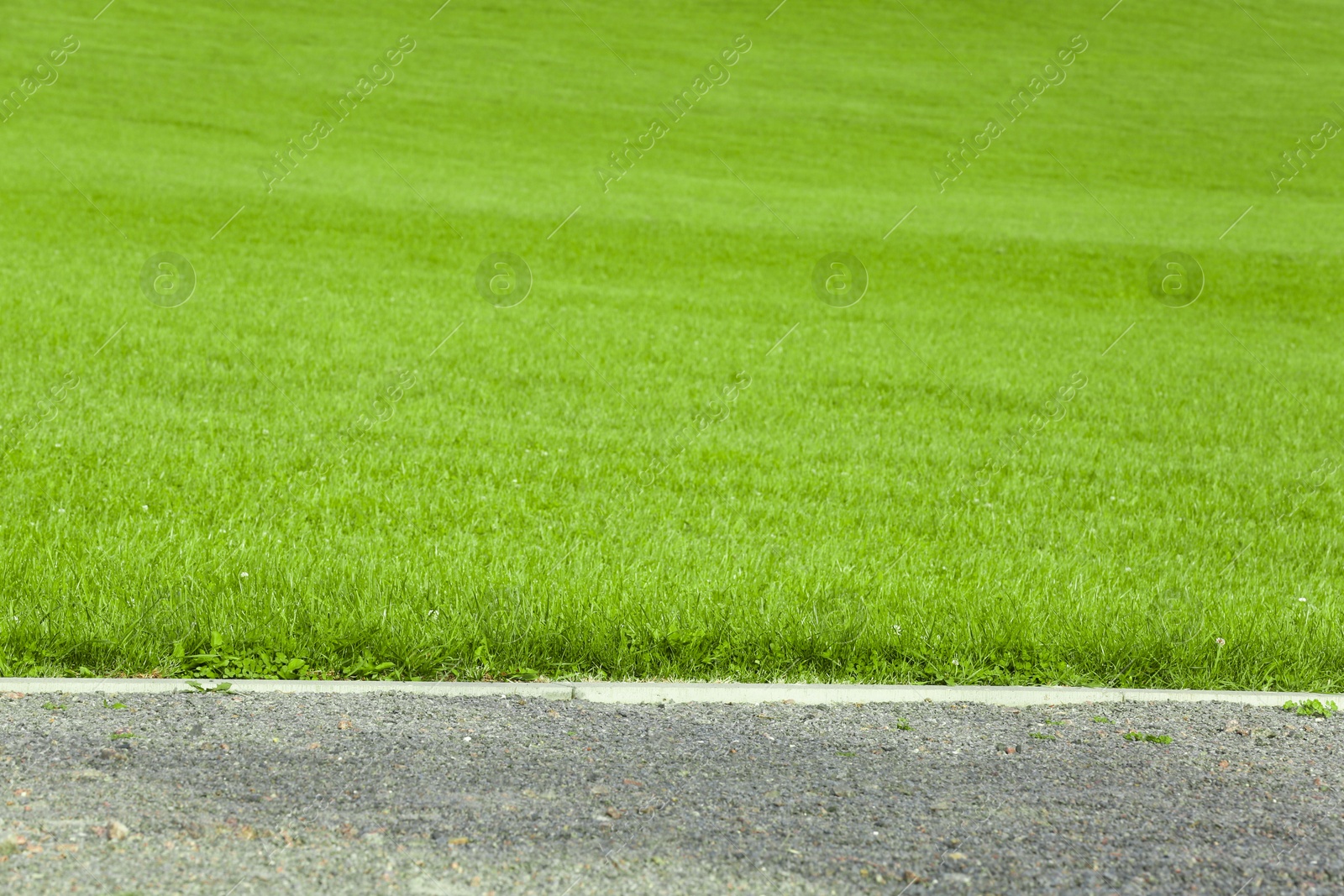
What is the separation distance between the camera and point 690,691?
5.06m

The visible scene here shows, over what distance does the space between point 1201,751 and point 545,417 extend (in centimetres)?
806

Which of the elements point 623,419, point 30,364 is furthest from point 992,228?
point 30,364

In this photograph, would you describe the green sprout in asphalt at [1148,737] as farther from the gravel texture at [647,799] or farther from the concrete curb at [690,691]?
the concrete curb at [690,691]

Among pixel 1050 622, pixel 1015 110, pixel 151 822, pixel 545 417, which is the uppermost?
pixel 151 822

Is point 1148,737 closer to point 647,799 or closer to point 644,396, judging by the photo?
point 647,799

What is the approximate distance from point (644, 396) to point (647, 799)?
9.27m

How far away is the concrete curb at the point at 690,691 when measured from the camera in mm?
4840

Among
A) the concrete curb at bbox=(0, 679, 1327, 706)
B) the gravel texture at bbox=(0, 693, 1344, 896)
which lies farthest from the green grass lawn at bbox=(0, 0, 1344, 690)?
the gravel texture at bbox=(0, 693, 1344, 896)

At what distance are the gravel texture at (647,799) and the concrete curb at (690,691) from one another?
0.11 m

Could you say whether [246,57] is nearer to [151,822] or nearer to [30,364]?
[30,364]

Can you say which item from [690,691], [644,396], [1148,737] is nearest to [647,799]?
[690,691]

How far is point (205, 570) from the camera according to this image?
6.39 meters

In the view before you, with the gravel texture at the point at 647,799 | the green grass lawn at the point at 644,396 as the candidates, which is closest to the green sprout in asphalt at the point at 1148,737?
the gravel texture at the point at 647,799

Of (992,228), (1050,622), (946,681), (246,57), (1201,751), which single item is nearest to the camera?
(1201,751)
